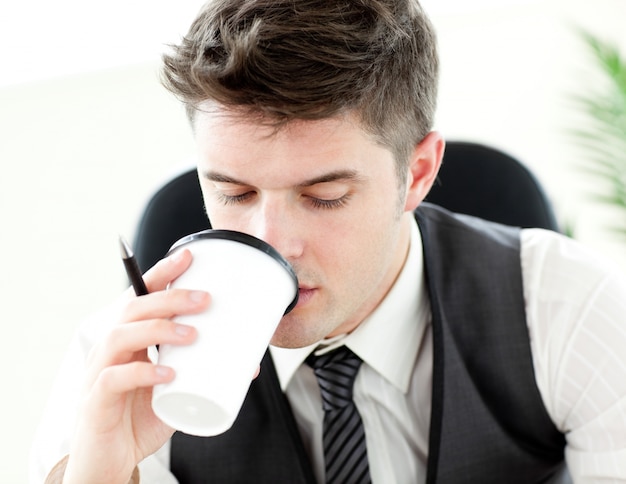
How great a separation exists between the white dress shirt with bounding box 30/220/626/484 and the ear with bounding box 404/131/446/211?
0.37ft

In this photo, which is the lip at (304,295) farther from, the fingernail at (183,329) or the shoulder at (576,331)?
the shoulder at (576,331)

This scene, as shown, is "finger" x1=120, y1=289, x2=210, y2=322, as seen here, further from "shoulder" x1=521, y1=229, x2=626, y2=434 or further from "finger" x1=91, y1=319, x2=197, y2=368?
"shoulder" x1=521, y1=229, x2=626, y2=434

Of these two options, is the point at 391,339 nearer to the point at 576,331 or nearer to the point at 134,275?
the point at 576,331

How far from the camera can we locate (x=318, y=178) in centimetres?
104

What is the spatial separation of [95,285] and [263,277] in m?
1.88

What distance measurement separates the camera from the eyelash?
1080 millimetres

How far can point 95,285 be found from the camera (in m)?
2.64

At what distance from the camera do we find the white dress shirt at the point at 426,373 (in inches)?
47.5

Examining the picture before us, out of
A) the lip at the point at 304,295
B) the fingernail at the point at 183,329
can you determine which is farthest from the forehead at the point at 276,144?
the fingernail at the point at 183,329

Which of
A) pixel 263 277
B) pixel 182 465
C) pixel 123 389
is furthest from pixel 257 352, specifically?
pixel 182 465

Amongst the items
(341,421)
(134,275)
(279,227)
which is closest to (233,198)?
(279,227)

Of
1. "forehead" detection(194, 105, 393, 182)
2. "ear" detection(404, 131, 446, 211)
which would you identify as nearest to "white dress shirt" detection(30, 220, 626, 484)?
"ear" detection(404, 131, 446, 211)

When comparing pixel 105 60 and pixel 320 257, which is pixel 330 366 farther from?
pixel 105 60

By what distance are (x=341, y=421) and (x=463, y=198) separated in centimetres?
50
